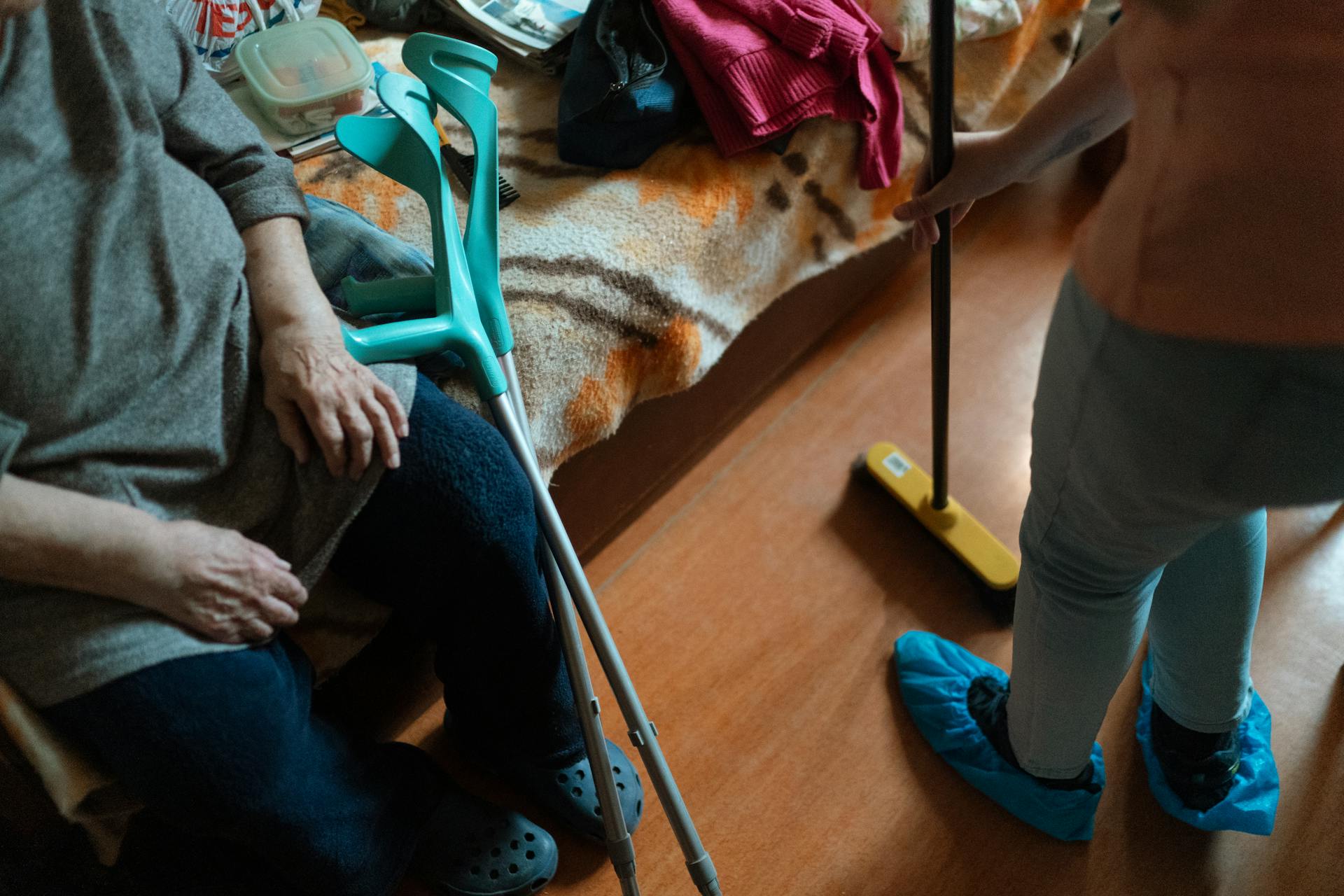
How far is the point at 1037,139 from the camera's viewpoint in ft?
2.69

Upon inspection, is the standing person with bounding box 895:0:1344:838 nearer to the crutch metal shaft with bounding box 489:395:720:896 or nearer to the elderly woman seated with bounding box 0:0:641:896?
the crutch metal shaft with bounding box 489:395:720:896

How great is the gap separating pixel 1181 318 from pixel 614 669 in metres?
0.62

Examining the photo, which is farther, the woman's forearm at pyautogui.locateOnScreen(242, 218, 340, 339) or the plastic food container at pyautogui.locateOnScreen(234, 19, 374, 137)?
the plastic food container at pyautogui.locateOnScreen(234, 19, 374, 137)

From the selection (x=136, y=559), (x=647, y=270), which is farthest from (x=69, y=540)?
(x=647, y=270)

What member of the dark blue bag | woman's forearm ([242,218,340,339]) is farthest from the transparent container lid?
woman's forearm ([242,218,340,339])

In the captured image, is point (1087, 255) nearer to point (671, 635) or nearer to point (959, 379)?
point (671, 635)

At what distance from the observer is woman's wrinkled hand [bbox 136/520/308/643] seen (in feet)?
2.56

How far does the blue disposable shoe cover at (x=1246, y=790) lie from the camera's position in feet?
3.51

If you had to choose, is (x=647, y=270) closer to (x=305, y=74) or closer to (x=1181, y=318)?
(x=305, y=74)

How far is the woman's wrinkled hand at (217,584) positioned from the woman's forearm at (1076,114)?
0.76 m

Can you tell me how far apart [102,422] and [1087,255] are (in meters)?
0.80

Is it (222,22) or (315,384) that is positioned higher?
(222,22)

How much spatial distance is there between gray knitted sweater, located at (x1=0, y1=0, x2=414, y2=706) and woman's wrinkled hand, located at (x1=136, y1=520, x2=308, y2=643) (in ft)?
0.07

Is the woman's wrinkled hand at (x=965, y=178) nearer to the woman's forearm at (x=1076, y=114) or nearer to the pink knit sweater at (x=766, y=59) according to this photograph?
the woman's forearm at (x=1076, y=114)
